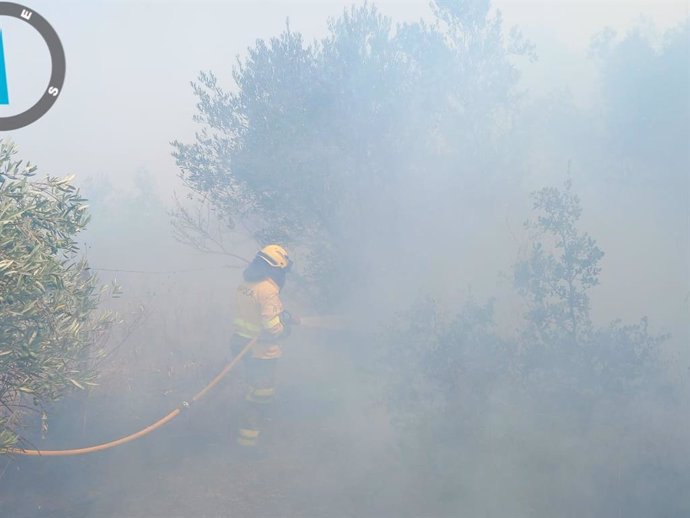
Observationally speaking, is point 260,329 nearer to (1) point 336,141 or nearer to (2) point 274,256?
(2) point 274,256

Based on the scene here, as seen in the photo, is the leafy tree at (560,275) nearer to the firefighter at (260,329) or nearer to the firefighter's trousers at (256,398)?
the firefighter at (260,329)

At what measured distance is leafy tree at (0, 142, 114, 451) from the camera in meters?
4.42

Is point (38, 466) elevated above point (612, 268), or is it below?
below

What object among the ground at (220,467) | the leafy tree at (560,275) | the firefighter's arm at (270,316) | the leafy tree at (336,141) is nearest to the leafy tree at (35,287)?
the ground at (220,467)

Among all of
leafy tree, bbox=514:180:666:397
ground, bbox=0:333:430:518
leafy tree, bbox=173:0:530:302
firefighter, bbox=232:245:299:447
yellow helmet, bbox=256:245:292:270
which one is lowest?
ground, bbox=0:333:430:518

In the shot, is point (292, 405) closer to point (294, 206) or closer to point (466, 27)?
point (294, 206)

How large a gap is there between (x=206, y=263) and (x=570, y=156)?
10320 mm

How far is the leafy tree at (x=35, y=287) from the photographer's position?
4.42 m

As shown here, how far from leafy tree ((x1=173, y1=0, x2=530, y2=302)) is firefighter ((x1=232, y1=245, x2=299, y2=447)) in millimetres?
3012

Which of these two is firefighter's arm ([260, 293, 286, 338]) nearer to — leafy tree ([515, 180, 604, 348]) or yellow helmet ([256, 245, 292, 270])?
yellow helmet ([256, 245, 292, 270])

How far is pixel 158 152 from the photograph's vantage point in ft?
140

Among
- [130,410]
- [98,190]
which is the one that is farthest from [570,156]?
[98,190]

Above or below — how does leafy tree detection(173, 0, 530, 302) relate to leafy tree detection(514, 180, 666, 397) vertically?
above

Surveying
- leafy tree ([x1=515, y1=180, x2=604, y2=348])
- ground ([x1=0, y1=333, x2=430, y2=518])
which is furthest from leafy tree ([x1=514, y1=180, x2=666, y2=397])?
ground ([x1=0, y1=333, x2=430, y2=518])
